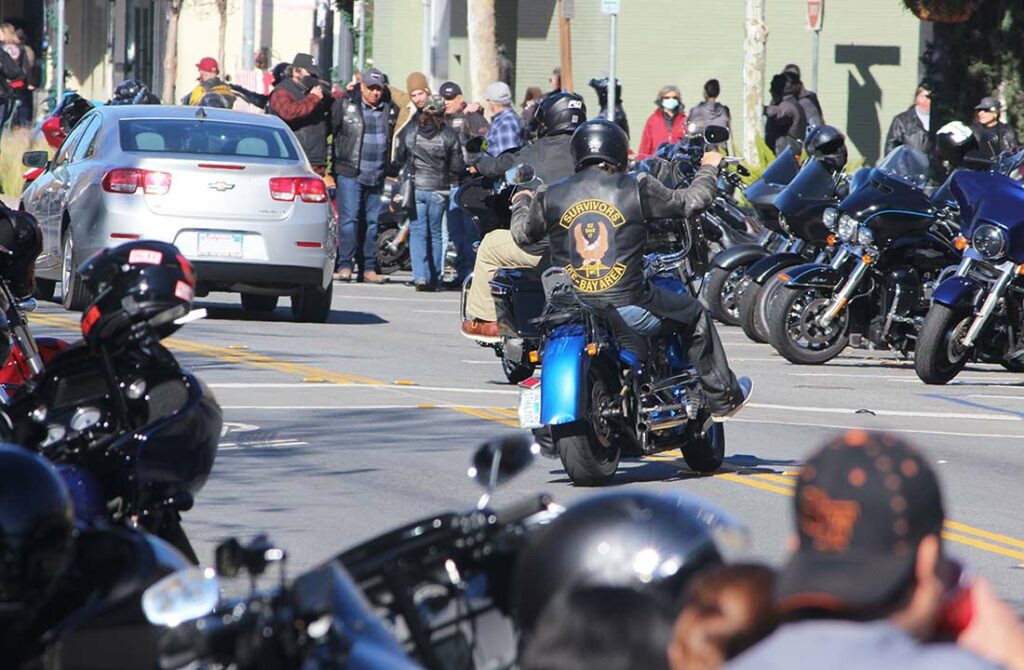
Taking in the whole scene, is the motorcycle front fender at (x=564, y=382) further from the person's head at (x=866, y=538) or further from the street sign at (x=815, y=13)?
the street sign at (x=815, y=13)

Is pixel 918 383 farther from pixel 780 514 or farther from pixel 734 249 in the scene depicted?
pixel 780 514

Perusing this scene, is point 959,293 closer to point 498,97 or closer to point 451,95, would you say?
point 498,97

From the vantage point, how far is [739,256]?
18.6 meters

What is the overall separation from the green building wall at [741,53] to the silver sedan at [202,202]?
20.2 metres

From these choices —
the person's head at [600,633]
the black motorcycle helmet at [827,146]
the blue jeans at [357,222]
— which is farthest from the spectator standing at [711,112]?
the person's head at [600,633]

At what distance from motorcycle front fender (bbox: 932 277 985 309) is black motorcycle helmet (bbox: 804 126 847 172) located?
8.82 ft

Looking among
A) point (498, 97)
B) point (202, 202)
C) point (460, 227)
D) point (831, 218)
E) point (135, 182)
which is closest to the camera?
point (135, 182)

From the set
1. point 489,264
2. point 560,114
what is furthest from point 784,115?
point 560,114

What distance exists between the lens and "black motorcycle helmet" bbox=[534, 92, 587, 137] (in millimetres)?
13656

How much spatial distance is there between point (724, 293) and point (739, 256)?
0.65 m

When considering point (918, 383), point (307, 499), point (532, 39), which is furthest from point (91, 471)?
point (532, 39)

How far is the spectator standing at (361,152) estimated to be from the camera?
21484mm

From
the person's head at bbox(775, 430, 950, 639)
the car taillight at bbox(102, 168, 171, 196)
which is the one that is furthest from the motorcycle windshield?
the person's head at bbox(775, 430, 950, 639)

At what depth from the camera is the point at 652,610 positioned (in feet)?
11.3
